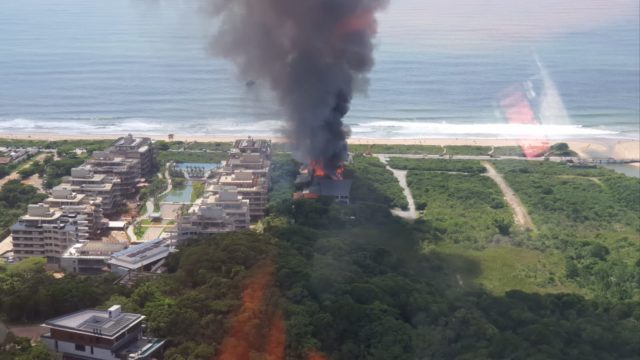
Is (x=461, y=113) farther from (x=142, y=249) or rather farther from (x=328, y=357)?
(x=328, y=357)

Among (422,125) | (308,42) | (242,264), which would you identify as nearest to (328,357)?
(242,264)

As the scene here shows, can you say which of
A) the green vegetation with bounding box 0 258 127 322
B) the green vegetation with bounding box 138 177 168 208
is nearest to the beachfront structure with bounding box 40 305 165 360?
the green vegetation with bounding box 0 258 127 322

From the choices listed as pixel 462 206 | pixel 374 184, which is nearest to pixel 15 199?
pixel 374 184

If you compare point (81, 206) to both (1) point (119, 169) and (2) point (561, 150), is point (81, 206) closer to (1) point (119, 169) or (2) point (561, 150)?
(1) point (119, 169)

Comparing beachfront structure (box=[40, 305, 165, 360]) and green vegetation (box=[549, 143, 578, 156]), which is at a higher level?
green vegetation (box=[549, 143, 578, 156])

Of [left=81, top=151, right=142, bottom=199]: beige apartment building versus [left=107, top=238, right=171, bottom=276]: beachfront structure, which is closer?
[left=107, top=238, right=171, bottom=276]: beachfront structure

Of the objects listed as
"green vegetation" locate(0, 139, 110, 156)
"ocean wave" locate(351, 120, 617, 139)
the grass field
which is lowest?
the grass field

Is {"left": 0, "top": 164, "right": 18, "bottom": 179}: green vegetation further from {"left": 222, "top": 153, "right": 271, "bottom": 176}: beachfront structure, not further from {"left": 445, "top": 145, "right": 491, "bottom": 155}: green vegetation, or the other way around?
{"left": 445, "top": 145, "right": 491, "bottom": 155}: green vegetation

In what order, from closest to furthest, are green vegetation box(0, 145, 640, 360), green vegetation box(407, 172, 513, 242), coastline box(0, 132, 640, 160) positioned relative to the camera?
green vegetation box(0, 145, 640, 360) < green vegetation box(407, 172, 513, 242) < coastline box(0, 132, 640, 160)
